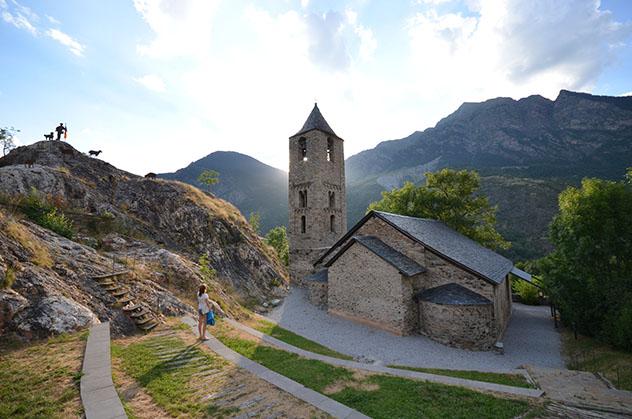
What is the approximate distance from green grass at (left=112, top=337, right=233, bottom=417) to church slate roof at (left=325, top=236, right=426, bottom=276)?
37.3 ft

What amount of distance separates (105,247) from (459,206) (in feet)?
103

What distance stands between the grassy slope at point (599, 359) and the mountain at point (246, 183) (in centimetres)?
9847

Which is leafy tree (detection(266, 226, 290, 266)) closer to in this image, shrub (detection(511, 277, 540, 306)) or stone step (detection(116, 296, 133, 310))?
shrub (detection(511, 277, 540, 306))

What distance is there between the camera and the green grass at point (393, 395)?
620cm

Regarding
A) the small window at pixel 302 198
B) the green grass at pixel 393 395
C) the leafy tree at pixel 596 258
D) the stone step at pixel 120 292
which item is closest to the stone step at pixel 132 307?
the stone step at pixel 120 292

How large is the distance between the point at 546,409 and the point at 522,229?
237 feet

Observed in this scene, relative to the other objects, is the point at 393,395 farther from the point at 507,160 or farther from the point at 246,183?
the point at 246,183

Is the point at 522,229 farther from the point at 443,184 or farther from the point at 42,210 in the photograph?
the point at 42,210

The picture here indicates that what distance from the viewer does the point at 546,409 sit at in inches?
254

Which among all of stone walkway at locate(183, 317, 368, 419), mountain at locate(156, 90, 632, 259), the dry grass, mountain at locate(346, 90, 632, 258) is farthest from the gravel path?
mountain at locate(346, 90, 632, 258)

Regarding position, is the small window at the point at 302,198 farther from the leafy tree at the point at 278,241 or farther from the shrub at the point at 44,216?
the leafy tree at the point at 278,241

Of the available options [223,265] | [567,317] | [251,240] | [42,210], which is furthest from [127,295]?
[567,317]

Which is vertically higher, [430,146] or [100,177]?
[430,146]

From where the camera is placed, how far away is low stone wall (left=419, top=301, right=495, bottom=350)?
14383 millimetres
